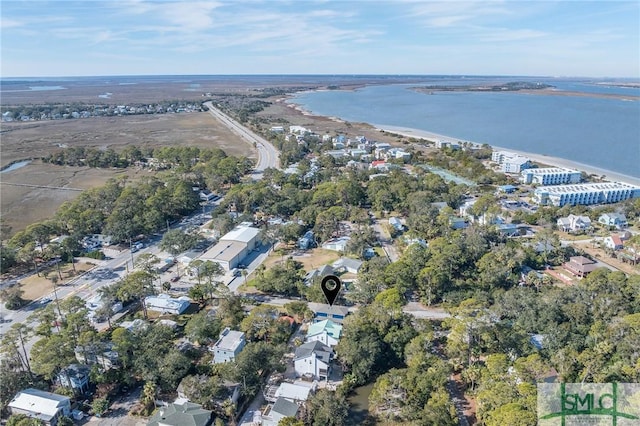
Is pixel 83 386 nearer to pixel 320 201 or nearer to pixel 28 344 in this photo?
pixel 28 344

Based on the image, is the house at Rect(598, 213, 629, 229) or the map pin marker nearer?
the map pin marker

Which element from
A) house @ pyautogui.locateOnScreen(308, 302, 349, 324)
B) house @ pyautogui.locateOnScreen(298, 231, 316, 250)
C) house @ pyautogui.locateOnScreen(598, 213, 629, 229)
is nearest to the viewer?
house @ pyautogui.locateOnScreen(308, 302, 349, 324)

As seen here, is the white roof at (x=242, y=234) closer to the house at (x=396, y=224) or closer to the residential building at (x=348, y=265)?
the residential building at (x=348, y=265)

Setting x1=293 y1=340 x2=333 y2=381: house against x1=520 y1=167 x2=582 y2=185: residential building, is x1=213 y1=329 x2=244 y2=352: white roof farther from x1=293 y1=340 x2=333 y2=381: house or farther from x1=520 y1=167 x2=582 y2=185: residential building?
x1=520 y1=167 x2=582 y2=185: residential building

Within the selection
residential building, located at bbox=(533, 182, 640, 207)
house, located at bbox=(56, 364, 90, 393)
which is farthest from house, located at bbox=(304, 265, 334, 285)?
residential building, located at bbox=(533, 182, 640, 207)

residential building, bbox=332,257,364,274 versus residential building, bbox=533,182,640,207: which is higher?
residential building, bbox=533,182,640,207
